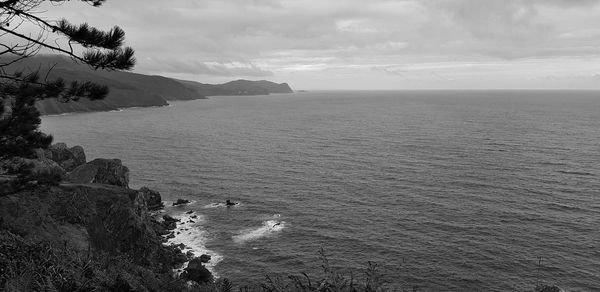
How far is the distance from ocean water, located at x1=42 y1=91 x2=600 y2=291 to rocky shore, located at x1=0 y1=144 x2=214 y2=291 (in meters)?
5.49

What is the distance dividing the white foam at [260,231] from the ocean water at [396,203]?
26cm

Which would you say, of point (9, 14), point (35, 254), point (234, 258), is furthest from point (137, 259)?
point (9, 14)

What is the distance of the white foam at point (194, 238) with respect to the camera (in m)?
45.2

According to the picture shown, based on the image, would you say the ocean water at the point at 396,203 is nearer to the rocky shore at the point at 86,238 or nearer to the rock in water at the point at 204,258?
the rock in water at the point at 204,258

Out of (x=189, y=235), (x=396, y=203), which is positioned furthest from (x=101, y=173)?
(x=396, y=203)

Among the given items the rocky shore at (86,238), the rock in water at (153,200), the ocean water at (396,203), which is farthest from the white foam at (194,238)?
the rock in water at (153,200)

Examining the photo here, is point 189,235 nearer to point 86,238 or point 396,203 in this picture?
point 86,238

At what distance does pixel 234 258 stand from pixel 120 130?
115 m

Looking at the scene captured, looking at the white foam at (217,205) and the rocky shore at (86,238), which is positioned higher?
the rocky shore at (86,238)

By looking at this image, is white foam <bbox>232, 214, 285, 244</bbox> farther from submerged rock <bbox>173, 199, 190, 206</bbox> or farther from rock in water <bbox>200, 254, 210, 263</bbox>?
submerged rock <bbox>173, 199, 190, 206</bbox>

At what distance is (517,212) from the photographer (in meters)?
56.1

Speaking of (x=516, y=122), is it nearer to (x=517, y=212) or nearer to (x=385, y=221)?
(x=517, y=212)

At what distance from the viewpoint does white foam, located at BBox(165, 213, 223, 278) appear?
45.2 metres

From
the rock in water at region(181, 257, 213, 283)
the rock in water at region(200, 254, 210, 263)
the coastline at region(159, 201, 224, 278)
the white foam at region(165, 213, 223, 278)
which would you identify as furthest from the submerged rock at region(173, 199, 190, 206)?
the rock in water at region(181, 257, 213, 283)
